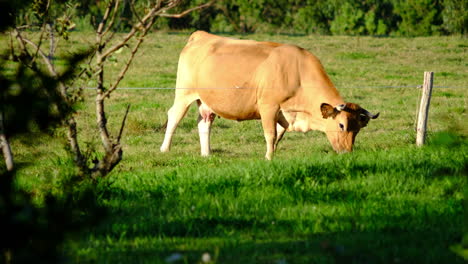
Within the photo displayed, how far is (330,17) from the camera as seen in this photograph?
61.8 m

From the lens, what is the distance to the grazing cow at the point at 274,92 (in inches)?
381

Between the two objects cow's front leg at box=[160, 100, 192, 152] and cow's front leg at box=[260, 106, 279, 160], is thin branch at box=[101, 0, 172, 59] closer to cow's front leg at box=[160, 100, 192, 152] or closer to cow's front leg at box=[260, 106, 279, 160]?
cow's front leg at box=[260, 106, 279, 160]

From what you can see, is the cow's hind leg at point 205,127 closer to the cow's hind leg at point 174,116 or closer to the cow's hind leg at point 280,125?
the cow's hind leg at point 174,116

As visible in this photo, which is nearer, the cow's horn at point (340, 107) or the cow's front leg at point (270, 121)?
the cow's horn at point (340, 107)

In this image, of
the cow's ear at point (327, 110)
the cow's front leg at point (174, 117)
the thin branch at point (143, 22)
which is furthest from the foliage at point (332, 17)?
the thin branch at point (143, 22)

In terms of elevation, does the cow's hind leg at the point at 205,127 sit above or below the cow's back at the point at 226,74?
below

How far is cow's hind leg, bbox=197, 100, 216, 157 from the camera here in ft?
35.5

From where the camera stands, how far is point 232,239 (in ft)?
15.8

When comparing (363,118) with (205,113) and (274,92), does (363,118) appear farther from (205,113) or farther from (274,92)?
(205,113)

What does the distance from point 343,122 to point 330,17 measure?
53816 millimetres

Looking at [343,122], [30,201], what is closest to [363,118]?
[343,122]

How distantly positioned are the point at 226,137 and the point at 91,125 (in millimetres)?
2701

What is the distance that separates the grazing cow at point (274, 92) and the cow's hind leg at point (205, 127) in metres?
0.02

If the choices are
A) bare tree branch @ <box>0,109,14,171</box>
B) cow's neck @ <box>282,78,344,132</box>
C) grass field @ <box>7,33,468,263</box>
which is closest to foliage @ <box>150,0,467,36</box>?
cow's neck @ <box>282,78,344,132</box>
